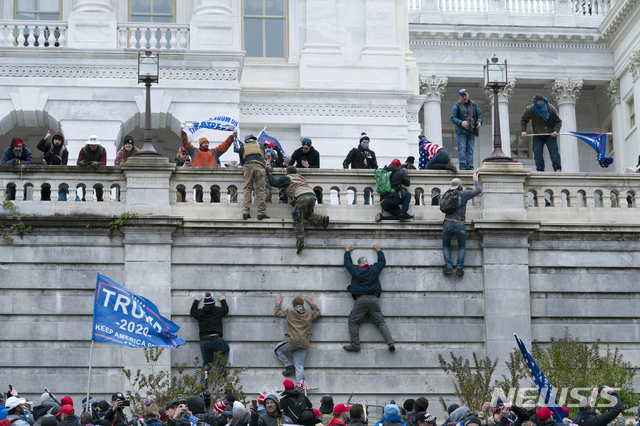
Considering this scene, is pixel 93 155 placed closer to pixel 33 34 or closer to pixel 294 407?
pixel 33 34

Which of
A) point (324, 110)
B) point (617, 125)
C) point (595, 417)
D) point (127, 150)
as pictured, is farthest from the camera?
point (617, 125)

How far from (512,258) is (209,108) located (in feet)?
38.4


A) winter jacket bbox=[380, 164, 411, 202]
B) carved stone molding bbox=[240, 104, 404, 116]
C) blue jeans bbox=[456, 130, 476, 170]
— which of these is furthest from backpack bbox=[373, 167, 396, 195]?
carved stone molding bbox=[240, 104, 404, 116]

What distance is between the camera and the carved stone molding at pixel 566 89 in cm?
5484

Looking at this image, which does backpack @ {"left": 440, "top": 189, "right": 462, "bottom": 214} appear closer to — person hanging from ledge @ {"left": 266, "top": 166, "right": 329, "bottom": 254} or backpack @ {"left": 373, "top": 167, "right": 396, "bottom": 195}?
backpack @ {"left": 373, "top": 167, "right": 396, "bottom": 195}

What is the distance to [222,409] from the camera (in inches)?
773

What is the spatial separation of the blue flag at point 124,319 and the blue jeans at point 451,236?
Answer: 7.20 metres

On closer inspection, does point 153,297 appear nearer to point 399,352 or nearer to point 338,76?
point 399,352

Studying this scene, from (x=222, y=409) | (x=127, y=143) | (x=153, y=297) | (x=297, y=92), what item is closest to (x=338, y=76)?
(x=297, y=92)

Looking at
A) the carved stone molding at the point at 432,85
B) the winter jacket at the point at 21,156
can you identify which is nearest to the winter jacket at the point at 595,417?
the winter jacket at the point at 21,156

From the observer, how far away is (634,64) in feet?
172

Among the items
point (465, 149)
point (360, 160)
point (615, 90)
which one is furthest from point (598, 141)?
point (615, 90)

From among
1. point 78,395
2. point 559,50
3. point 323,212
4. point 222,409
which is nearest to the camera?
point 222,409

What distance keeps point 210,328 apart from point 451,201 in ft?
19.9
